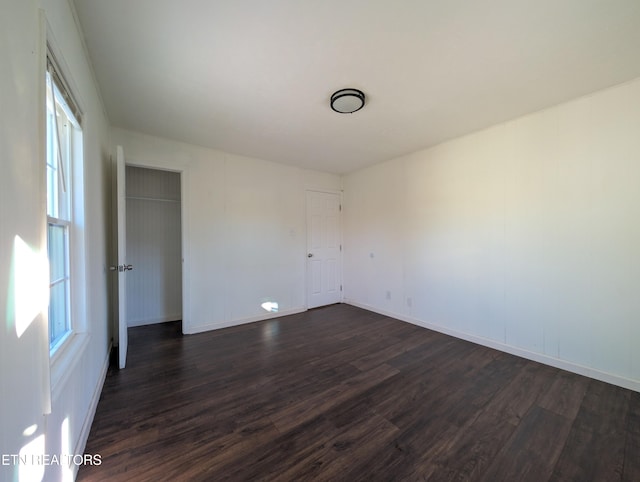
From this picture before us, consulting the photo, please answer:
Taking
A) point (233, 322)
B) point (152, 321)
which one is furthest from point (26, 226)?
point (152, 321)

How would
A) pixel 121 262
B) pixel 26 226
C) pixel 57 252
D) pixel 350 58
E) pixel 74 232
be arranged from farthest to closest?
pixel 121 262 < pixel 350 58 < pixel 74 232 < pixel 57 252 < pixel 26 226

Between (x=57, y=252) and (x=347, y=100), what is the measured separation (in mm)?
2391

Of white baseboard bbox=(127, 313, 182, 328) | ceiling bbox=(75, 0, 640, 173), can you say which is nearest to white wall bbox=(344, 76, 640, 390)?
ceiling bbox=(75, 0, 640, 173)

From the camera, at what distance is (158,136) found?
3.30 m

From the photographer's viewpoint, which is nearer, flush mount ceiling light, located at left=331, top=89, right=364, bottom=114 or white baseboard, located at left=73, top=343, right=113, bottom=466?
white baseboard, located at left=73, top=343, right=113, bottom=466

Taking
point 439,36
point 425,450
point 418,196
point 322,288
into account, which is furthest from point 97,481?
point 418,196

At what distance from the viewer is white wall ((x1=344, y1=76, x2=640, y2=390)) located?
2.25m

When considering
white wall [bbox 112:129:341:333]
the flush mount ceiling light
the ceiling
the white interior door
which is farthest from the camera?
white wall [bbox 112:129:341:333]

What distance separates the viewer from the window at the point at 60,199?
1.41 metres

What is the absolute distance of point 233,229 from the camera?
3.92 m

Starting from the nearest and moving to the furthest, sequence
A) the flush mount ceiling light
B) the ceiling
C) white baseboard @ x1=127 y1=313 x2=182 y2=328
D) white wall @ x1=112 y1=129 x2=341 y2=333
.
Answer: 1. the ceiling
2. the flush mount ceiling light
3. white wall @ x1=112 y1=129 x2=341 y2=333
4. white baseboard @ x1=127 y1=313 x2=182 y2=328

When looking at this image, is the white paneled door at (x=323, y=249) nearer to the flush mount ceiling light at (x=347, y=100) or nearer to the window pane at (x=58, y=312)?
the flush mount ceiling light at (x=347, y=100)

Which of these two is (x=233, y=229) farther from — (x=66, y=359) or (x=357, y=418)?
(x=357, y=418)

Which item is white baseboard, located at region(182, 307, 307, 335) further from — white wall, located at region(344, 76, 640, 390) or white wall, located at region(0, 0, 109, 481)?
white wall, located at region(0, 0, 109, 481)
